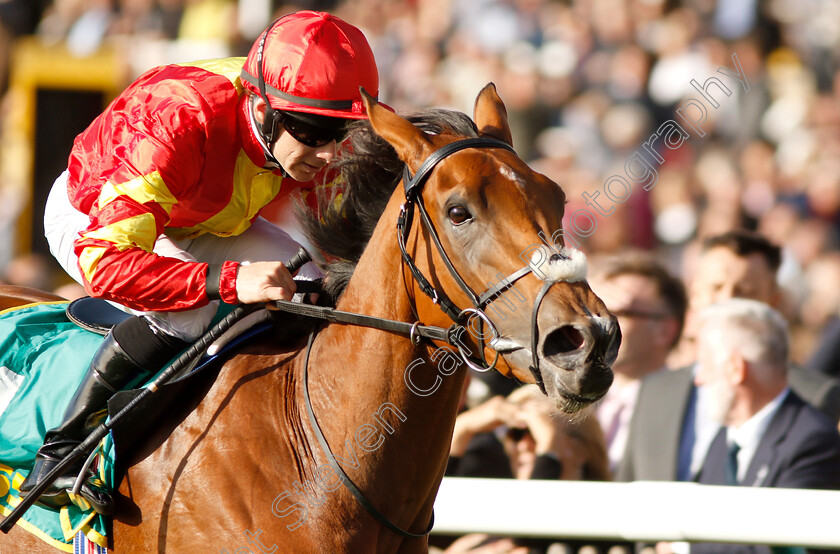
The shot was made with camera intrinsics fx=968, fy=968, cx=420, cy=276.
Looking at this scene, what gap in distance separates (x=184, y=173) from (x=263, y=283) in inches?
16.6

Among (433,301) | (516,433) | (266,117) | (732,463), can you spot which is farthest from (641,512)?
(266,117)

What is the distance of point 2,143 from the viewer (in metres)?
10.0

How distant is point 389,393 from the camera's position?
245cm

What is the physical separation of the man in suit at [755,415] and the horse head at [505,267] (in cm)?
201

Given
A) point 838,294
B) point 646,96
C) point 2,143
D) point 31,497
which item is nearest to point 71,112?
point 2,143

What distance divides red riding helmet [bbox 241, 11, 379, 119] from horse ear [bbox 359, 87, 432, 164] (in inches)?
6.4

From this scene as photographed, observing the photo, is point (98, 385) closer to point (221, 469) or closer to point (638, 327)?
point (221, 469)

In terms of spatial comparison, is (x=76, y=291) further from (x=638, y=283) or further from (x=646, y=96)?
(x=646, y=96)

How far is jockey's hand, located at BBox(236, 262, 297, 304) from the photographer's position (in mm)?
2482

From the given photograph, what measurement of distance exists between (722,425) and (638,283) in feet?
3.34

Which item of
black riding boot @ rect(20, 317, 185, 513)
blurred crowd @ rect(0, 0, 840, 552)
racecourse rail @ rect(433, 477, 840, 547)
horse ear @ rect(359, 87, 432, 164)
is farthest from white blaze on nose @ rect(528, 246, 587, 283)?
blurred crowd @ rect(0, 0, 840, 552)

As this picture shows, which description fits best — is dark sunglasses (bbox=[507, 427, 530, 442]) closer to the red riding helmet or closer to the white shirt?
the white shirt

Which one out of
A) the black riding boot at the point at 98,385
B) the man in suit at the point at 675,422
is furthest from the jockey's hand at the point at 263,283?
the man in suit at the point at 675,422

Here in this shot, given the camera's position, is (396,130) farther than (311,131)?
No
